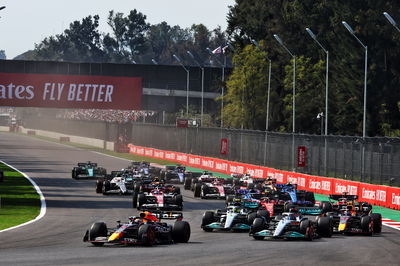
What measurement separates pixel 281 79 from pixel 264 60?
326 inches

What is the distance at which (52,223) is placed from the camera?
34562 mm

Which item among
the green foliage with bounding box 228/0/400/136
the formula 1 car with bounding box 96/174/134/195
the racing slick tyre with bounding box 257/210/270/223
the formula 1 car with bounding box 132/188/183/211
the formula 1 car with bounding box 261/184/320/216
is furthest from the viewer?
the green foliage with bounding box 228/0/400/136

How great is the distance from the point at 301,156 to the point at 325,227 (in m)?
33.0

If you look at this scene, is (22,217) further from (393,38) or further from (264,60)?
(264,60)

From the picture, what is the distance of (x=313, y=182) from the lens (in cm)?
5666

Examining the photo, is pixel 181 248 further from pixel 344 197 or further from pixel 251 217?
pixel 344 197

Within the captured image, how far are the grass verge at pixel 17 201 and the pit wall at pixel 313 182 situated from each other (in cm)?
1428

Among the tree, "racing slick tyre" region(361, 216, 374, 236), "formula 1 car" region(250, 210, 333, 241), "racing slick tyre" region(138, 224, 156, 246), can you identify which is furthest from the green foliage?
"racing slick tyre" region(138, 224, 156, 246)

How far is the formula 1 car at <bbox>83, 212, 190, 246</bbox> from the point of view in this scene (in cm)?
2656

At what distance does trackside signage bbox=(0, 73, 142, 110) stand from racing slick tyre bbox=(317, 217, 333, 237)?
243 feet

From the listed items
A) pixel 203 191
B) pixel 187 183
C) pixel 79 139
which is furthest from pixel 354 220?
pixel 79 139

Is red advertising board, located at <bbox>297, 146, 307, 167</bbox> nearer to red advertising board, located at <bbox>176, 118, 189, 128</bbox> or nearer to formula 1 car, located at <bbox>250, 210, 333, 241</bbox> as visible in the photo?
formula 1 car, located at <bbox>250, 210, 333, 241</bbox>

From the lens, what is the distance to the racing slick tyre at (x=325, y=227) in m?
30.2

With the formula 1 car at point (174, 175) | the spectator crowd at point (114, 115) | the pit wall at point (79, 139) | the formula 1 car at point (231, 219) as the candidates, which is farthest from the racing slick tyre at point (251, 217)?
the spectator crowd at point (114, 115)
